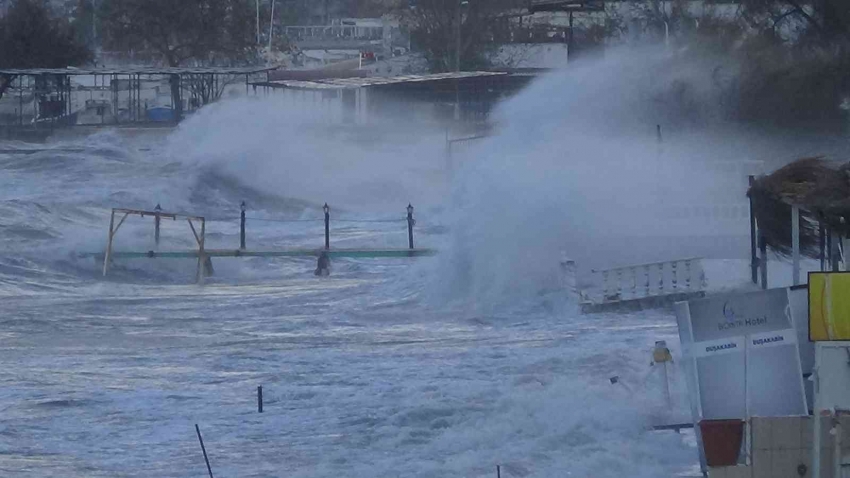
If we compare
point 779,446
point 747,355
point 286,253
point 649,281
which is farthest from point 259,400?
point 286,253

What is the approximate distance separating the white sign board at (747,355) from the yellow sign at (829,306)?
110 centimetres

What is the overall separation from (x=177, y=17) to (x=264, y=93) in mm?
14794

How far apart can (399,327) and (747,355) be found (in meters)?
9.27

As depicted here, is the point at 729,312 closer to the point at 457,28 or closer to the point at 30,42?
the point at 457,28

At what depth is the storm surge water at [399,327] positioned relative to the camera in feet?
37.4

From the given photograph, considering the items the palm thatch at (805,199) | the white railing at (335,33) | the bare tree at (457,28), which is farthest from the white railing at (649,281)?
the white railing at (335,33)

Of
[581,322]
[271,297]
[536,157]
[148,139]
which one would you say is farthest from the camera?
[148,139]

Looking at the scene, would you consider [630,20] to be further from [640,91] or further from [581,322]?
[581,322]

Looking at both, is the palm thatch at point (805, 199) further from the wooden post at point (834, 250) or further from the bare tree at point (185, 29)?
the bare tree at point (185, 29)

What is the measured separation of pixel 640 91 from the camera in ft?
87.1

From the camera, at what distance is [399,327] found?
17.9 meters

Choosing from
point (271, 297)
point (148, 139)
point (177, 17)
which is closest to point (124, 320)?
point (271, 297)

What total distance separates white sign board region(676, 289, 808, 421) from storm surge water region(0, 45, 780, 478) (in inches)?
57.1

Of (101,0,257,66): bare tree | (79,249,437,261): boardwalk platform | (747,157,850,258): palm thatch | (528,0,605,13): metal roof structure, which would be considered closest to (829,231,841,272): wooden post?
(747,157,850,258): palm thatch
